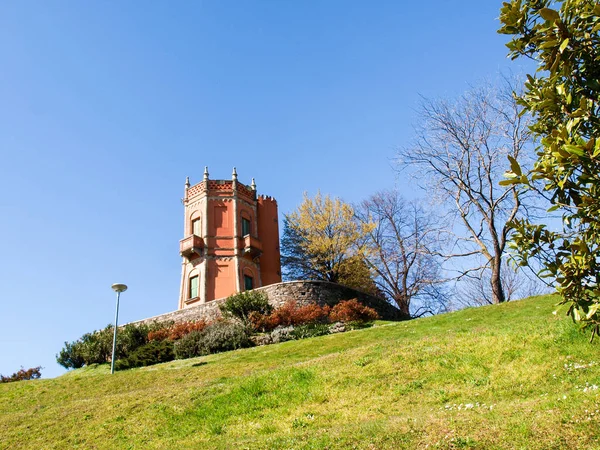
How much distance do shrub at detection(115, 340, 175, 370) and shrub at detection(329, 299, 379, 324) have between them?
25.0 ft

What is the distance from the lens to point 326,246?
3850 cm

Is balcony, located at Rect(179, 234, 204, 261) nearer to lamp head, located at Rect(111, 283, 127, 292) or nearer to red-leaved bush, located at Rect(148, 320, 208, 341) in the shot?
red-leaved bush, located at Rect(148, 320, 208, 341)

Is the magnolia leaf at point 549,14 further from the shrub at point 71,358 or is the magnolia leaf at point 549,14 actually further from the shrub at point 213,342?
the shrub at point 71,358

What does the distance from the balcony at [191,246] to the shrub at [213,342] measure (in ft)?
40.8

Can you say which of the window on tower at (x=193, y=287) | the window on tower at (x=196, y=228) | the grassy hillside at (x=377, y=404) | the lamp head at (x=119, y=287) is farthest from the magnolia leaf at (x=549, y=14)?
the window on tower at (x=196, y=228)

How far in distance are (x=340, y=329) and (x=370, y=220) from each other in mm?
16716

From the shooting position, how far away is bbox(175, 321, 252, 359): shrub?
24062 mm

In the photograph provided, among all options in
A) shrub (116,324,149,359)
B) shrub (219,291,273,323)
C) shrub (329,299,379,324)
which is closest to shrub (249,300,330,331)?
shrub (329,299,379,324)

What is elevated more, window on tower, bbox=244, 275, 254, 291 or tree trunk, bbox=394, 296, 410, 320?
window on tower, bbox=244, 275, 254, 291

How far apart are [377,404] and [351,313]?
1615 cm

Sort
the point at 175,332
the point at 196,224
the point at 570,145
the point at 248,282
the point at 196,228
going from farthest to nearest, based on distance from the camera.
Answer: the point at 196,224 < the point at 196,228 < the point at 248,282 < the point at 175,332 < the point at 570,145

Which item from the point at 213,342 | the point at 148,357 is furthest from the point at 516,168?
the point at 148,357

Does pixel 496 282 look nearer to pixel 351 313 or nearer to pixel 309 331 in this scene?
pixel 351 313

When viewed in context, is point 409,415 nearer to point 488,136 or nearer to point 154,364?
point 154,364
